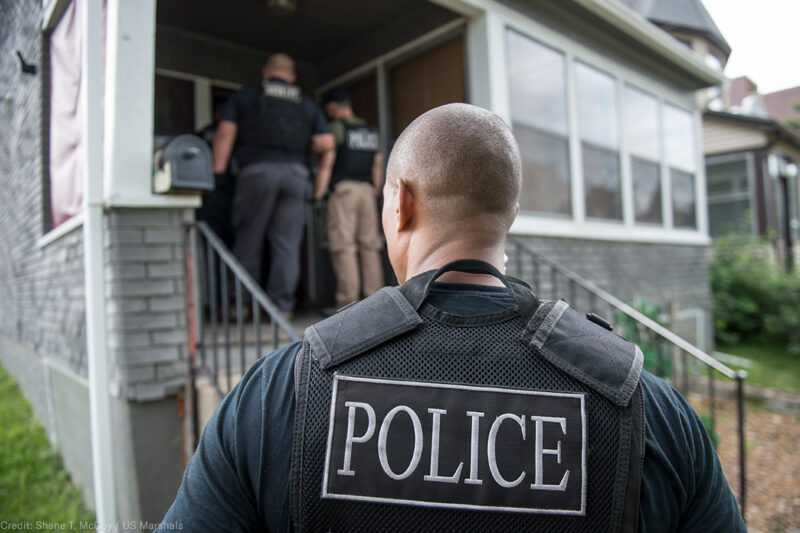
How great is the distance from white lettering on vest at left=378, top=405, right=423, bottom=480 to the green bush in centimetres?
929

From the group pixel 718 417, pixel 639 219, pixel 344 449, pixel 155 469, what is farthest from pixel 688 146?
pixel 344 449

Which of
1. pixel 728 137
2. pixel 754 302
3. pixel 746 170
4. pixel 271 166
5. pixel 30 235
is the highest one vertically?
pixel 728 137

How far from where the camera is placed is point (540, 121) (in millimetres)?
5066

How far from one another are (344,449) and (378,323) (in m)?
0.22

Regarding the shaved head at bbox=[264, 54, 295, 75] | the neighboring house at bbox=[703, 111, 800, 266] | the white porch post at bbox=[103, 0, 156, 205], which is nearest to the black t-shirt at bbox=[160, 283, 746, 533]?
the white porch post at bbox=[103, 0, 156, 205]

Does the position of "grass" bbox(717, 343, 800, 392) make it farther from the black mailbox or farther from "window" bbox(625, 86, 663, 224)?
the black mailbox

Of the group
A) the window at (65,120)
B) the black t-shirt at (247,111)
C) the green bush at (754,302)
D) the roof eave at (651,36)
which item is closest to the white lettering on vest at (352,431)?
the window at (65,120)

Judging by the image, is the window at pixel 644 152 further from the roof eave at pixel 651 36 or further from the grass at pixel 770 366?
the grass at pixel 770 366

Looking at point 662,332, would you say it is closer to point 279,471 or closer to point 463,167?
point 463,167

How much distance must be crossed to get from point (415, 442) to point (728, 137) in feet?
46.9

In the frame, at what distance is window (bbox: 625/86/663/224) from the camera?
636 cm

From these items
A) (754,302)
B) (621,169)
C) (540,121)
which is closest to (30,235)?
(540,121)

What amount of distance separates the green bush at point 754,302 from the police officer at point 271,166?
7.76 meters

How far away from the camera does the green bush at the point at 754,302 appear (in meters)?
8.56
